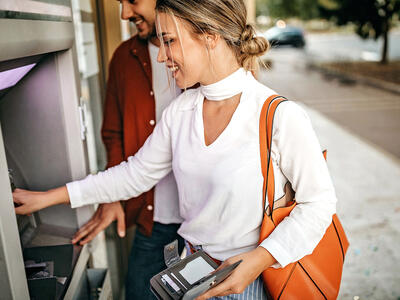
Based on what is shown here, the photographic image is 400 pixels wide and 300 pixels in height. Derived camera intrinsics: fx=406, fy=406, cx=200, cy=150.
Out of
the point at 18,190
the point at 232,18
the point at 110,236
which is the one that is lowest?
the point at 110,236

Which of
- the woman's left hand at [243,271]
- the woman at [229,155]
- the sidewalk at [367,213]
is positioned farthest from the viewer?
the sidewalk at [367,213]

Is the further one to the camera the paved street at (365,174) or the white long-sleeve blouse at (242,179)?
the paved street at (365,174)

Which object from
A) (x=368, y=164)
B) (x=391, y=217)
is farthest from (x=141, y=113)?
(x=368, y=164)

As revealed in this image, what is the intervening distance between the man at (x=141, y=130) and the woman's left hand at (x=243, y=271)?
0.69m

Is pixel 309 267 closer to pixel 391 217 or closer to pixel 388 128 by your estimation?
pixel 391 217

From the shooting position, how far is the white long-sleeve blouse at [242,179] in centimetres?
126

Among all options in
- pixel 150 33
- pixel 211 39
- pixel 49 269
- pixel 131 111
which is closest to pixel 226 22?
pixel 211 39

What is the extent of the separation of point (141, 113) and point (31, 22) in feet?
2.82

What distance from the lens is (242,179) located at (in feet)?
4.28

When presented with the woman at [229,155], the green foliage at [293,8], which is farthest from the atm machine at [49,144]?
the green foliage at [293,8]

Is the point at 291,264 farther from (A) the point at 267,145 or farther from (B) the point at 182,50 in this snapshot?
(B) the point at 182,50

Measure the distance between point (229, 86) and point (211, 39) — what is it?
168 mm

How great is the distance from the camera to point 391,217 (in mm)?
3889

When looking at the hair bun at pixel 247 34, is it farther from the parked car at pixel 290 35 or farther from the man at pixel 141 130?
the parked car at pixel 290 35
